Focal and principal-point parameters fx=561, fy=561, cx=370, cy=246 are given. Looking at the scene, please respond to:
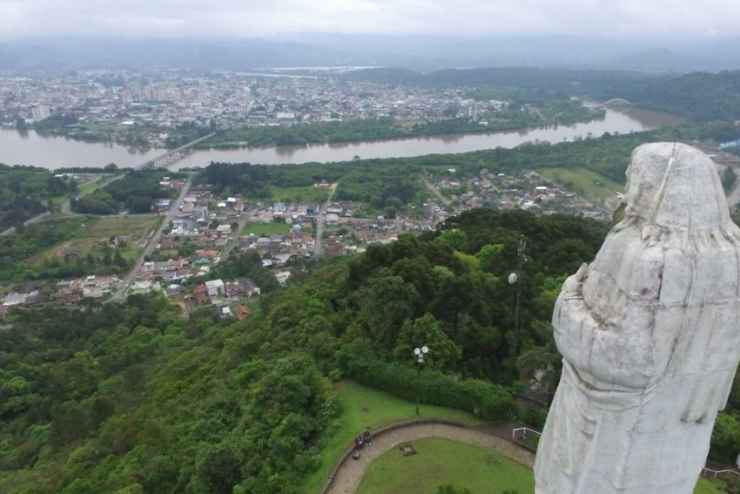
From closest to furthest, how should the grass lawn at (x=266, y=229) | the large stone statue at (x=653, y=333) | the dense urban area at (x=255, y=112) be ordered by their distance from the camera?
the large stone statue at (x=653, y=333), the grass lawn at (x=266, y=229), the dense urban area at (x=255, y=112)

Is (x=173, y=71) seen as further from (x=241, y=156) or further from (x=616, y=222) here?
(x=616, y=222)

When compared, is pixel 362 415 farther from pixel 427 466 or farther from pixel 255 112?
pixel 255 112

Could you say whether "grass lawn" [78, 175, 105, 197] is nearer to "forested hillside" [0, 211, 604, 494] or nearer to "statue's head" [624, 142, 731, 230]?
"forested hillside" [0, 211, 604, 494]

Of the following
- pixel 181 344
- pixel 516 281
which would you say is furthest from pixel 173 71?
pixel 516 281

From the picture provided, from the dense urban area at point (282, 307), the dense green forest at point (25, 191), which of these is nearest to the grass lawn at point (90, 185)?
the dense urban area at point (282, 307)

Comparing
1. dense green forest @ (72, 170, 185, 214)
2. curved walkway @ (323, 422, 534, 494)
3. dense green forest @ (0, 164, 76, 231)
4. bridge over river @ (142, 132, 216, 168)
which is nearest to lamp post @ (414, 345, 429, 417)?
curved walkway @ (323, 422, 534, 494)

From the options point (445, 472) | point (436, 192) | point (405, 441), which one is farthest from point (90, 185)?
point (445, 472)

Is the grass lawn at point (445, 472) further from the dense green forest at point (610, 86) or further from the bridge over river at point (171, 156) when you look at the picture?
the dense green forest at point (610, 86)
